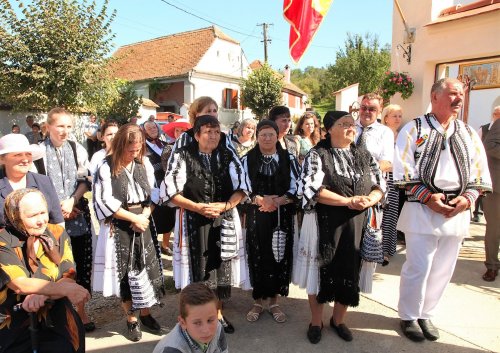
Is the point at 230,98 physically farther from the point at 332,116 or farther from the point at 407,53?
the point at 332,116

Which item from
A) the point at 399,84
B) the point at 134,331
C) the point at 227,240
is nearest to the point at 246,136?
the point at 227,240

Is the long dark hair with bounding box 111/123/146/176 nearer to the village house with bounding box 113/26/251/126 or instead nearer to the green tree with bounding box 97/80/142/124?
the green tree with bounding box 97/80/142/124

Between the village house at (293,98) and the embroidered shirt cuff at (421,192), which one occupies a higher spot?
the village house at (293,98)

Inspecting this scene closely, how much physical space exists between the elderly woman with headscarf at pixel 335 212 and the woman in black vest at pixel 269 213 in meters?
0.28

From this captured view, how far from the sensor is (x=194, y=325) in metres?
2.07

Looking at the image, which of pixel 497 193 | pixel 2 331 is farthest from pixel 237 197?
pixel 497 193

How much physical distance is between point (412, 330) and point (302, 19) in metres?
4.06

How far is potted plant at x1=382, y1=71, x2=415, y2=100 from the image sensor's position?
726cm

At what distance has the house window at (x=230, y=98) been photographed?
3170 centimetres

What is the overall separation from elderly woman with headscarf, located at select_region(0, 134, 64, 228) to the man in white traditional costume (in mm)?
2775

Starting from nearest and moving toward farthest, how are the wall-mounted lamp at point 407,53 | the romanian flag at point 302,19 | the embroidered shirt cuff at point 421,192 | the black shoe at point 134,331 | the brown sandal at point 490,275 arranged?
the embroidered shirt cuff at point 421,192 < the black shoe at point 134,331 < the brown sandal at point 490,275 < the romanian flag at point 302,19 < the wall-mounted lamp at point 407,53

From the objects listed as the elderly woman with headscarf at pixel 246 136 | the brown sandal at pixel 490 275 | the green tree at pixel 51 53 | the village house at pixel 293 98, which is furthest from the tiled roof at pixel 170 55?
the brown sandal at pixel 490 275

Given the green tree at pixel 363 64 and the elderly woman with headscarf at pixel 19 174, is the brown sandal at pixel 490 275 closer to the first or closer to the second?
the elderly woman with headscarf at pixel 19 174

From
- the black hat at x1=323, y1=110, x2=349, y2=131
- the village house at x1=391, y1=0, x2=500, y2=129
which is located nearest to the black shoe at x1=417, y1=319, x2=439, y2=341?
the black hat at x1=323, y1=110, x2=349, y2=131
